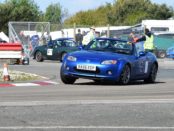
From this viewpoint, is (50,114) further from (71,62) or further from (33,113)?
(71,62)

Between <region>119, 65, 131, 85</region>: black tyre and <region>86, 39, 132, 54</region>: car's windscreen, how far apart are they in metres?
0.82

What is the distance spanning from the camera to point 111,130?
8.62 meters

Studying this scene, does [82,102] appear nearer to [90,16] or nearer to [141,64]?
[141,64]

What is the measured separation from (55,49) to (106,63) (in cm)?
1963

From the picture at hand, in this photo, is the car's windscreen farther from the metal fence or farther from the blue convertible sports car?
the metal fence

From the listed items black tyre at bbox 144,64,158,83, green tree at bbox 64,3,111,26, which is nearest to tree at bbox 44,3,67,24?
green tree at bbox 64,3,111,26

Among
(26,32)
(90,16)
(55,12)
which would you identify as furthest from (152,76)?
(55,12)

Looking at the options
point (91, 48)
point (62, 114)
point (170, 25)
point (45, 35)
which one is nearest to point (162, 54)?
point (45, 35)

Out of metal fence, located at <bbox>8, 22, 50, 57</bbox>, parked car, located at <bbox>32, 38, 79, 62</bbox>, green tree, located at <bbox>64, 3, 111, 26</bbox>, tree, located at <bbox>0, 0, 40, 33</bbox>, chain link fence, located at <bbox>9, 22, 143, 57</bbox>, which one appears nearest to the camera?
parked car, located at <bbox>32, 38, 79, 62</bbox>

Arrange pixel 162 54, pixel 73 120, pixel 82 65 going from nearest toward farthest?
1. pixel 73 120
2. pixel 82 65
3. pixel 162 54

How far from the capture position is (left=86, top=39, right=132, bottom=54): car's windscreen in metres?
17.8

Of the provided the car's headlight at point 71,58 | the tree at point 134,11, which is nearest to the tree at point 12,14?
the tree at point 134,11

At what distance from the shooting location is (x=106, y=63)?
16.5 metres

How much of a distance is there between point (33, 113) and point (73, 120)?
94 cm
